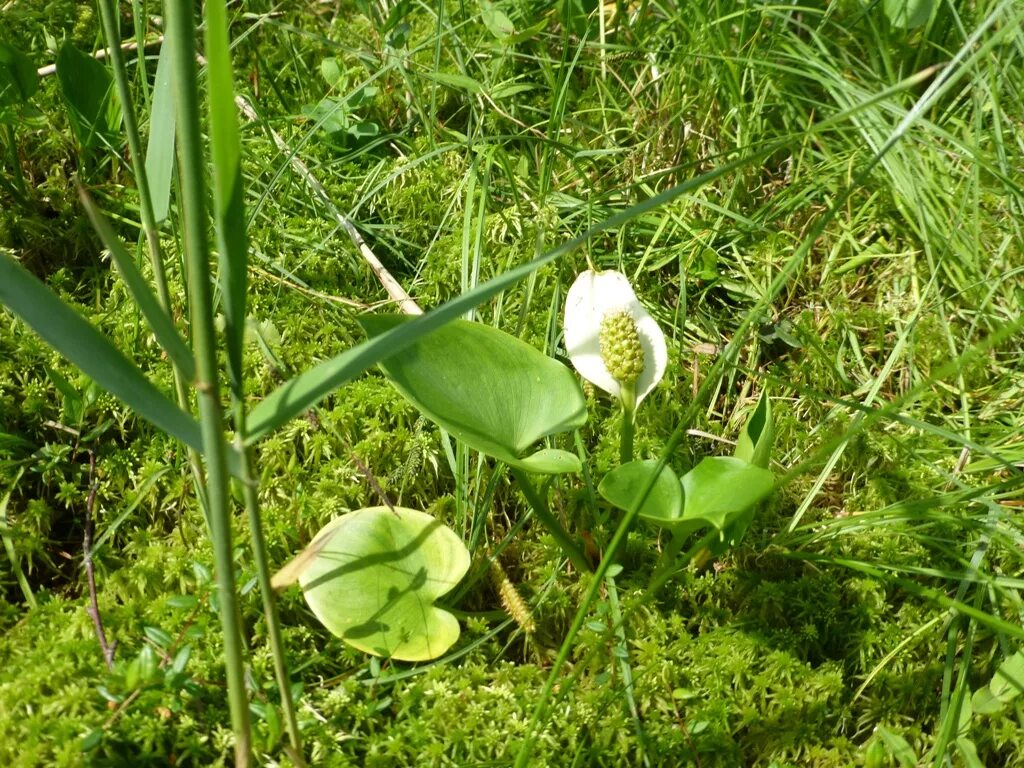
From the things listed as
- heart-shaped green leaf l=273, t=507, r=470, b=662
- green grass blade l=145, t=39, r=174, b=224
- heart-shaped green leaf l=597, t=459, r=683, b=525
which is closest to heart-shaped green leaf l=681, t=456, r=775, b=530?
heart-shaped green leaf l=597, t=459, r=683, b=525

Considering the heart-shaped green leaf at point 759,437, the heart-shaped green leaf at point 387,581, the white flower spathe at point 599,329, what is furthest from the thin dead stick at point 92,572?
the heart-shaped green leaf at point 759,437

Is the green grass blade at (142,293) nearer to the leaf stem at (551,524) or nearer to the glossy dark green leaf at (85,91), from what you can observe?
the leaf stem at (551,524)

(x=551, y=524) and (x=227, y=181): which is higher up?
(x=227, y=181)

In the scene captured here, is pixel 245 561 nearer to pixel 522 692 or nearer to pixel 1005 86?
pixel 522 692

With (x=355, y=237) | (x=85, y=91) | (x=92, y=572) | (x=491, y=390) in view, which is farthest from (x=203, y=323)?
(x=85, y=91)

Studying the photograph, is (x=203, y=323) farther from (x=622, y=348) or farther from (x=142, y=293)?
(x=622, y=348)

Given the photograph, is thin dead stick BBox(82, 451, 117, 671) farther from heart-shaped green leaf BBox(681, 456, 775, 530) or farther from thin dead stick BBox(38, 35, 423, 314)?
heart-shaped green leaf BBox(681, 456, 775, 530)

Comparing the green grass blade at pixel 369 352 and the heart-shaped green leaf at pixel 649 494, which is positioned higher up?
the green grass blade at pixel 369 352
